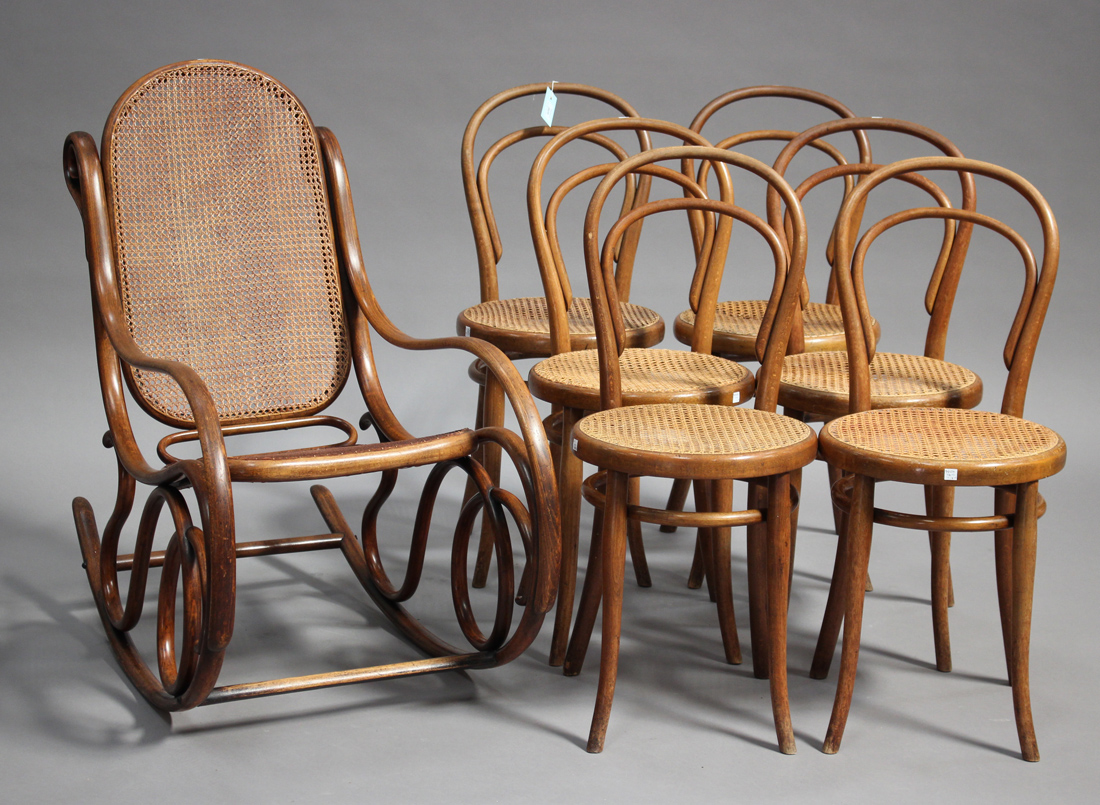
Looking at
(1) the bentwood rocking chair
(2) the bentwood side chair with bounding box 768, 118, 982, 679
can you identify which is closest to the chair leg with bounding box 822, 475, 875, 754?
(2) the bentwood side chair with bounding box 768, 118, 982, 679

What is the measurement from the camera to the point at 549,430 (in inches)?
109

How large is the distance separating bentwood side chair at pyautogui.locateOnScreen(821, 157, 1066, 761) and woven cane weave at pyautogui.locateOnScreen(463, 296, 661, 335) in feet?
2.19

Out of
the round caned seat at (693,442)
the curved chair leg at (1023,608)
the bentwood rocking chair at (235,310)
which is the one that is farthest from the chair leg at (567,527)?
the curved chair leg at (1023,608)

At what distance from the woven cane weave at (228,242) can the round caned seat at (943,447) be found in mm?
1110

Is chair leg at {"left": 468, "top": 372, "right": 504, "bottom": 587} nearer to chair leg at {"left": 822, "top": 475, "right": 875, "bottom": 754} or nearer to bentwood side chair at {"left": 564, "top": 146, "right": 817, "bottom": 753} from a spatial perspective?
bentwood side chair at {"left": 564, "top": 146, "right": 817, "bottom": 753}

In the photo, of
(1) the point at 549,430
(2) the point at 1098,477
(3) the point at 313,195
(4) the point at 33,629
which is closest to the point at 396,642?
(1) the point at 549,430

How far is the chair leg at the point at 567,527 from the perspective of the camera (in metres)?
2.50

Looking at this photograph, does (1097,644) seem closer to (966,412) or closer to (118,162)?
(966,412)

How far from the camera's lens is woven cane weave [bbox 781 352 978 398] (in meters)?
2.51

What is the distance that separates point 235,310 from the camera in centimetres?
269

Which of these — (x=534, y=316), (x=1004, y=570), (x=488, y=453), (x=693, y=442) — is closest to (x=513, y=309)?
(x=534, y=316)

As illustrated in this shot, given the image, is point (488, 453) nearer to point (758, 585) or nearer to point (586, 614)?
Answer: point (586, 614)

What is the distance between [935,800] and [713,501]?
2.14ft

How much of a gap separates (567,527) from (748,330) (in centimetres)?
74
